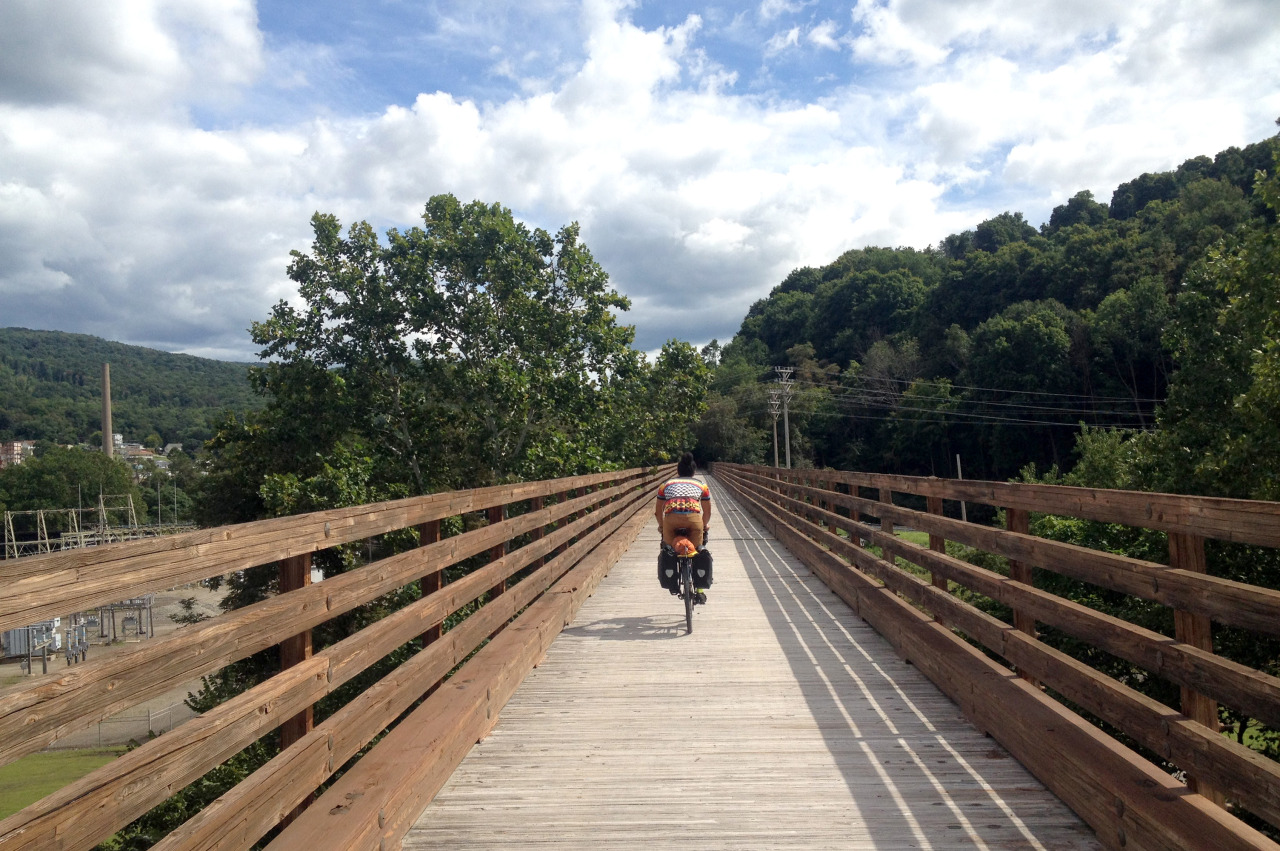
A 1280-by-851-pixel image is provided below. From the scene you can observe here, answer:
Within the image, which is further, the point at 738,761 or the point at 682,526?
the point at 682,526

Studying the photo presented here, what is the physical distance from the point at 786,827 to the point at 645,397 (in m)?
34.8

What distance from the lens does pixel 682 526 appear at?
27.2 ft

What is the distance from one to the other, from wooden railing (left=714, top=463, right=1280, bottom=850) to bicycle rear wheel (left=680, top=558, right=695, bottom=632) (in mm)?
2222

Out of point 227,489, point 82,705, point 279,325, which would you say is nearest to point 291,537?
point 82,705

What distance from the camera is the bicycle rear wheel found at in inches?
298

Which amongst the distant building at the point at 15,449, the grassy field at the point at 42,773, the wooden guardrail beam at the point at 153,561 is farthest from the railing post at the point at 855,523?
the distant building at the point at 15,449

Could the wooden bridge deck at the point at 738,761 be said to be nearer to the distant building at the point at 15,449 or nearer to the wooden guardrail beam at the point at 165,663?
the wooden guardrail beam at the point at 165,663

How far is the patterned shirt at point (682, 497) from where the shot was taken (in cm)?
836

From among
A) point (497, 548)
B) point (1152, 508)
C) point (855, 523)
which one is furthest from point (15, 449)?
point (1152, 508)

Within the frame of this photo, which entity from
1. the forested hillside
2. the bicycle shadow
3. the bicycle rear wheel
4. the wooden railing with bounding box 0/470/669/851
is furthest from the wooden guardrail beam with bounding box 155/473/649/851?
the forested hillside

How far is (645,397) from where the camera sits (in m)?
38.1

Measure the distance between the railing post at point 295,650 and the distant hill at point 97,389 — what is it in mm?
116492

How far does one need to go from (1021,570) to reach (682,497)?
13.6ft

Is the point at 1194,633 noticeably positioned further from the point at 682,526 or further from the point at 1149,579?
the point at 682,526
